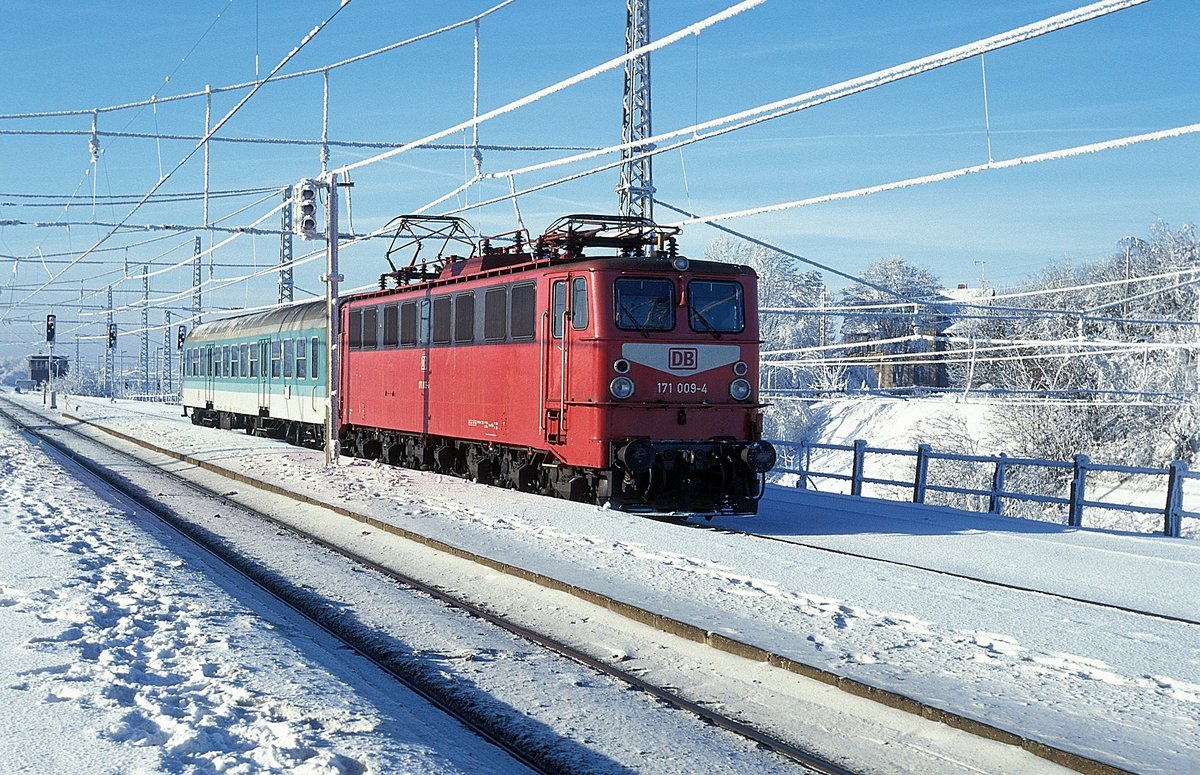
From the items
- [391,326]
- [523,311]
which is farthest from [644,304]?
[391,326]

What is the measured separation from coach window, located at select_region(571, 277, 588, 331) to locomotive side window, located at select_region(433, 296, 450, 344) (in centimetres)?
422

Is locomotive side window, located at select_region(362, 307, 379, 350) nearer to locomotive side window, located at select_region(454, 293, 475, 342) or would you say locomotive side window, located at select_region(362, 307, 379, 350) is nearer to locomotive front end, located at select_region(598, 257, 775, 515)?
locomotive side window, located at select_region(454, 293, 475, 342)

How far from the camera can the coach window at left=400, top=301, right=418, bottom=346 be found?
69.5 ft

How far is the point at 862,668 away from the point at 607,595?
111 inches

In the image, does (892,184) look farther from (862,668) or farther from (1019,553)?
(862,668)

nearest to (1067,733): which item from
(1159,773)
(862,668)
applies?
(1159,773)

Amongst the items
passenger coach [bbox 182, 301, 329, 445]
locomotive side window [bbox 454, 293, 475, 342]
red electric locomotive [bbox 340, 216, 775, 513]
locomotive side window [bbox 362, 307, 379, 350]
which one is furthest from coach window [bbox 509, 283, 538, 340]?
passenger coach [bbox 182, 301, 329, 445]

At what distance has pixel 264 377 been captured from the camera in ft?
113

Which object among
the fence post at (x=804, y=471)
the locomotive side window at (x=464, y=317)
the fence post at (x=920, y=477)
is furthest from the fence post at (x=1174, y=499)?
the locomotive side window at (x=464, y=317)

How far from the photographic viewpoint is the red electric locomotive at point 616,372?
51.0ft

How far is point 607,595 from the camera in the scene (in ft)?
33.0

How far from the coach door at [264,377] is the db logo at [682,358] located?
2067 cm

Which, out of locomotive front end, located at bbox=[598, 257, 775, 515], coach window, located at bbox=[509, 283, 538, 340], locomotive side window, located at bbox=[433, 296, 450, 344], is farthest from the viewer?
locomotive side window, located at bbox=[433, 296, 450, 344]

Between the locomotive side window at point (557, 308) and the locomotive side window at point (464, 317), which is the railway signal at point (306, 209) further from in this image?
the locomotive side window at point (557, 308)
